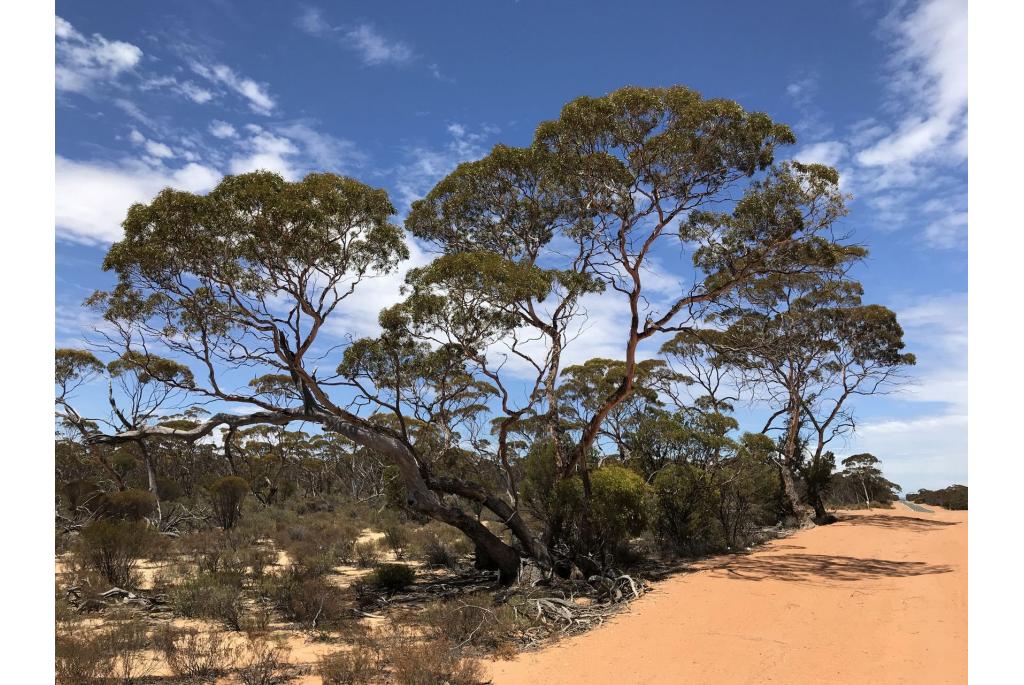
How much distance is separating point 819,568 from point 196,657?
463 inches

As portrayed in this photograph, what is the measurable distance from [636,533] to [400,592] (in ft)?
17.0

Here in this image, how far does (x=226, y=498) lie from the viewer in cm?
2183

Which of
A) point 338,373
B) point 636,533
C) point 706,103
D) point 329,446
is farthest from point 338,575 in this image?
point 329,446

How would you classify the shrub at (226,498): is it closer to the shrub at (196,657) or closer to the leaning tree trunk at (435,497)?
the leaning tree trunk at (435,497)

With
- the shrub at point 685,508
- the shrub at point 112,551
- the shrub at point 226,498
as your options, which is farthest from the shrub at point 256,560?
the shrub at point 685,508

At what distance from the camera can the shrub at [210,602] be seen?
380 inches

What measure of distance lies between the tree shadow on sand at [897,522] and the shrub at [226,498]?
2169 centimetres

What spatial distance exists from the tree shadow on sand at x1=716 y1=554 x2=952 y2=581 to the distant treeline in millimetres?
23458

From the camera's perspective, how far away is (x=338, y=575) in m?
14.2

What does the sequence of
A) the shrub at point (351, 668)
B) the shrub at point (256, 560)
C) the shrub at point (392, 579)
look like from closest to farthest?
the shrub at point (351, 668) < the shrub at point (392, 579) < the shrub at point (256, 560)

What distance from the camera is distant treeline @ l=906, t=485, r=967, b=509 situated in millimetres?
33344

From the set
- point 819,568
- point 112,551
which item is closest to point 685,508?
point 819,568

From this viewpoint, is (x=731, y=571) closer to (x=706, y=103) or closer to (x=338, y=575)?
(x=338, y=575)

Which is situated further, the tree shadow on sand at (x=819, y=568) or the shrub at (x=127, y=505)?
the shrub at (x=127, y=505)
